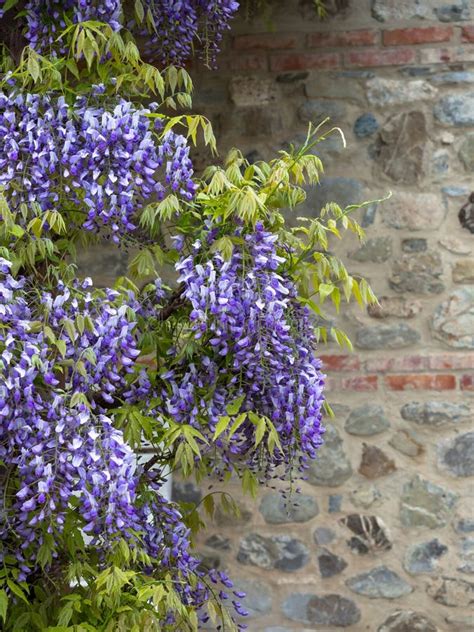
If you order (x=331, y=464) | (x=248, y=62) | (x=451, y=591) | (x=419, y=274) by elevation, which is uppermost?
(x=248, y=62)

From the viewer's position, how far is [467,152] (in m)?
3.80

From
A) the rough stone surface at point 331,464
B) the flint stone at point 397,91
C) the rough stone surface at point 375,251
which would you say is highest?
the flint stone at point 397,91

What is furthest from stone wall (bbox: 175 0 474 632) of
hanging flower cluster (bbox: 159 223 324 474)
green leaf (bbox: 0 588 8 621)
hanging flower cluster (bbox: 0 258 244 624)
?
green leaf (bbox: 0 588 8 621)

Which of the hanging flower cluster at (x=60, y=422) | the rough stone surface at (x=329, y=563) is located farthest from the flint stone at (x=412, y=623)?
the hanging flower cluster at (x=60, y=422)

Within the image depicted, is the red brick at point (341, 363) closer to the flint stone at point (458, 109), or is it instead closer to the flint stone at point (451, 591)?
the flint stone at point (451, 591)

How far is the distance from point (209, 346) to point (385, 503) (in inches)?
59.2

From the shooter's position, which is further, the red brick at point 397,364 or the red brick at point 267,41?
the red brick at point 267,41

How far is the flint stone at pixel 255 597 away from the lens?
12.3 ft

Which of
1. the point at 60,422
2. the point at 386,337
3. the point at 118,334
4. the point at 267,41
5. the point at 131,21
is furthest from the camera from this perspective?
the point at 267,41

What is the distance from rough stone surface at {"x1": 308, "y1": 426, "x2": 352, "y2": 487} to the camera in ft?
12.4

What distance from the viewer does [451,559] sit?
370 cm

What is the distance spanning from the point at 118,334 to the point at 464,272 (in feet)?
5.90

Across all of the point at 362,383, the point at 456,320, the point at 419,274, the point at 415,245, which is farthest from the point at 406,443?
the point at 415,245

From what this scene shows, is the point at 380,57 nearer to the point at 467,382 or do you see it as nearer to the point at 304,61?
the point at 304,61
